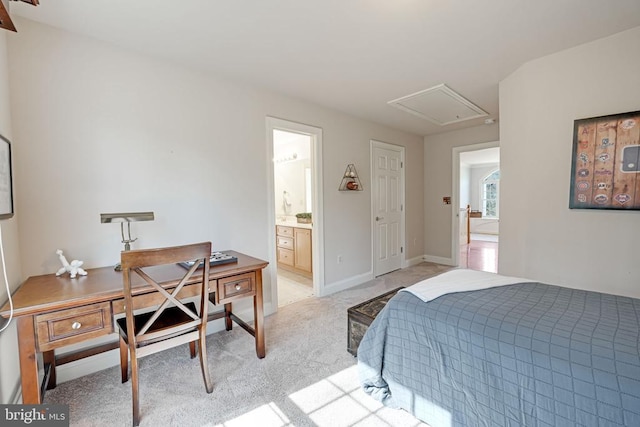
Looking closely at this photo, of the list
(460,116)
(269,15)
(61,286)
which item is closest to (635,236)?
(460,116)

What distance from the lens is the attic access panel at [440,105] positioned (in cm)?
308

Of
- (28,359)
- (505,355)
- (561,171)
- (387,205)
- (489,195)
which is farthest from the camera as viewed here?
(489,195)

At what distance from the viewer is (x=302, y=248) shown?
421 cm

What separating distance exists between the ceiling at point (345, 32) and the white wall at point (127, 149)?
0.64ft

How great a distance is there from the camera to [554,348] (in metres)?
1.11

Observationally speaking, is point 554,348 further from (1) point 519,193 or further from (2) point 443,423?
(1) point 519,193

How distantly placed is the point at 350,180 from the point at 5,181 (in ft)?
10.2

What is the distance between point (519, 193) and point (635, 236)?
0.82 meters

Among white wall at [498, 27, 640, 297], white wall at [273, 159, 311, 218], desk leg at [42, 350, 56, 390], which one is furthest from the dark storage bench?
white wall at [273, 159, 311, 218]

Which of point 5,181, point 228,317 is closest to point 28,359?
point 5,181

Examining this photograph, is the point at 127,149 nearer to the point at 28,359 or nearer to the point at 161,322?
the point at 161,322

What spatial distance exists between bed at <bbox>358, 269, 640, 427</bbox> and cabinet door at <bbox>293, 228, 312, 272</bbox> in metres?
2.38

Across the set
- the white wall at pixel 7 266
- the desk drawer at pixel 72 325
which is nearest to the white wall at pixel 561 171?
the desk drawer at pixel 72 325

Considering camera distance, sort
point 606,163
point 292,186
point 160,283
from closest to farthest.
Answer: point 160,283 < point 606,163 < point 292,186
